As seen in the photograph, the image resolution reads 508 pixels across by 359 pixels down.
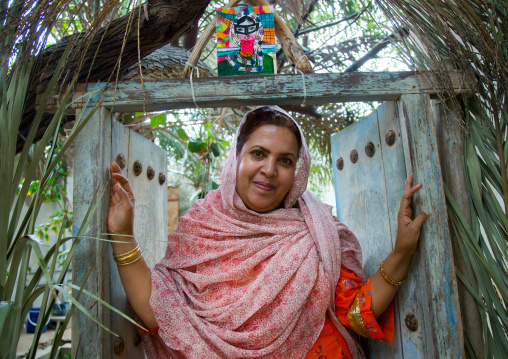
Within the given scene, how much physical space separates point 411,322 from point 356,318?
226mm

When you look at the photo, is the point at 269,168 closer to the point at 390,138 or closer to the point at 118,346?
the point at 390,138

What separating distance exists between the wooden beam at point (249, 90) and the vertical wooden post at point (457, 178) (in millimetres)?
143

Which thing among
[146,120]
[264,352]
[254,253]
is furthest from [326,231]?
[146,120]

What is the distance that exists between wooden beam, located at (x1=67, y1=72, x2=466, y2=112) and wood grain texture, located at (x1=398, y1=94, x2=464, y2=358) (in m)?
0.12

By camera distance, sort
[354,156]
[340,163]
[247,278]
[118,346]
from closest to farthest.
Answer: [118,346]
[247,278]
[354,156]
[340,163]

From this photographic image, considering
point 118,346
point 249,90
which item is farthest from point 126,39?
point 118,346

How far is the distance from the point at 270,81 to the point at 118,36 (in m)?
0.79

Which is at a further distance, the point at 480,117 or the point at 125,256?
the point at 480,117

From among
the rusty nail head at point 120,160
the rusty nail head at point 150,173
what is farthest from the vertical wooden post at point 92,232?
the rusty nail head at point 150,173

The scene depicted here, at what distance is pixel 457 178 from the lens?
175cm

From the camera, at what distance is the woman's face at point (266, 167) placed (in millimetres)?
1920

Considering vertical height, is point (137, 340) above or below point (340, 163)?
below

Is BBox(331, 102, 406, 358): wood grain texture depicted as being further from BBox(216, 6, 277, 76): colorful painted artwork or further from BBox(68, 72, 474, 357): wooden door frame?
BBox(216, 6, 277, 76): colorful painted artwork

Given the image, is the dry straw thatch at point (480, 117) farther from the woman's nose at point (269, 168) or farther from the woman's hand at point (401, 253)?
the woman's nose at point (269, 168)
